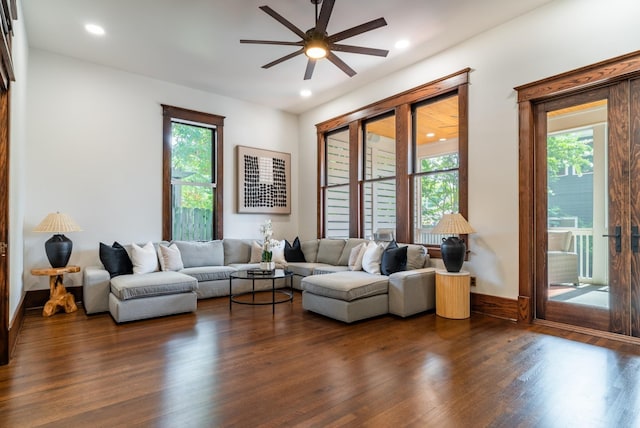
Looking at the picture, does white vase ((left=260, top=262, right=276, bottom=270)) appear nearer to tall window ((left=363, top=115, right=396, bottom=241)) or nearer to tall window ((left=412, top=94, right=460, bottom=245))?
tall window ((left=363, top=115, right=396, bottom=241))

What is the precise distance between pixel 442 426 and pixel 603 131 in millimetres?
3262

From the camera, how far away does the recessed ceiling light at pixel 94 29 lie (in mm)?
4059

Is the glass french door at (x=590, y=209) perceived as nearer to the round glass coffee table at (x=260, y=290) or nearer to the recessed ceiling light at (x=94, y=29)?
the round glass coffee table at (x=260, y=290)

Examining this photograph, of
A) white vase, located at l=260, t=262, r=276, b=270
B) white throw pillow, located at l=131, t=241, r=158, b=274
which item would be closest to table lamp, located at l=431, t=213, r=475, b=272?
white vase, located at l=260, t=262, r=276, b=270

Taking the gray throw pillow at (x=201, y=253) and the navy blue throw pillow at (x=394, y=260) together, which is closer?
the navy blue throw pillow at (x=394, y=260)

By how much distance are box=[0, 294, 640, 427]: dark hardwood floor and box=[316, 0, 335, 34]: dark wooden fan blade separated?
9.47 ft

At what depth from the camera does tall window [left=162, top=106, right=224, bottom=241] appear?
222 inches

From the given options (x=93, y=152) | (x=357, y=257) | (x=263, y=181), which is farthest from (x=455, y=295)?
(x=93, y=152)

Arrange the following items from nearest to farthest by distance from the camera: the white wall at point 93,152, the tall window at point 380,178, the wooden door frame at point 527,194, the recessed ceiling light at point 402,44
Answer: the wooden door frame at point 527,194 → the recessed ceiling light at point 402,44 → the white wall at point 93,152 → the tall window at point 380,178

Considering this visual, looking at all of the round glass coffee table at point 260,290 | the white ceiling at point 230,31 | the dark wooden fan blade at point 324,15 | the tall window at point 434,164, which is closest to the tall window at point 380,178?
the tall window at point 434,164

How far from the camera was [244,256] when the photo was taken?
6070 millimetres

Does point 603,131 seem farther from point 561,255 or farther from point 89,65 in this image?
point 89,65

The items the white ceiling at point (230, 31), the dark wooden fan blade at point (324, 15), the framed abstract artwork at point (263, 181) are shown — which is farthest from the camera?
the framed abstract artwork at point (263, 181)

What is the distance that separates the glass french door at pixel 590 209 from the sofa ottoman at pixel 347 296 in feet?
5.59
